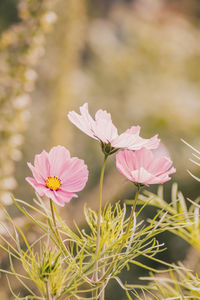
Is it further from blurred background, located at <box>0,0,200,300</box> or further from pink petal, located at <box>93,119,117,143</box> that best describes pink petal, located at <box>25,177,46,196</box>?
blurred background, located at <box>0,0,200,300</box>

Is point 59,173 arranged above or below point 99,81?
below

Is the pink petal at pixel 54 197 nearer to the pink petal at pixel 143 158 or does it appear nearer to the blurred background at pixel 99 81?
the pink petal at pixel 143 158

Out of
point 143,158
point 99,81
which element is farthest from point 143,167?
point 99,81

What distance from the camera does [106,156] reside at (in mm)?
170

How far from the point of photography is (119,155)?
6.9 inches

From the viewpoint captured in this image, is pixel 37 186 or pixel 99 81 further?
pixel 99 81

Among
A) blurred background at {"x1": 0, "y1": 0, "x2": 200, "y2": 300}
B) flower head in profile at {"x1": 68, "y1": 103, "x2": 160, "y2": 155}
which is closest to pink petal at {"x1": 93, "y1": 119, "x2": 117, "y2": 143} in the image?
flower head in profile at {"x1": 68, "y1": 103, "x2": 160, "y2": 155}

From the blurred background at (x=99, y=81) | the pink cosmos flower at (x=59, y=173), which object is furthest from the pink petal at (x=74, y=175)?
the blurred background at (x=99, y=81)

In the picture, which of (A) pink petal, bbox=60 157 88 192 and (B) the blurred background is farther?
(B) the blurred background

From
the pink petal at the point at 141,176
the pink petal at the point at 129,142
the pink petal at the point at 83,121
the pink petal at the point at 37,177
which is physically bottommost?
the pink petal at the point at 141,176

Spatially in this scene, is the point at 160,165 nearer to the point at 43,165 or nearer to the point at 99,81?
the point at 43,165

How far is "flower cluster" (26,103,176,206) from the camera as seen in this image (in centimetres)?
17

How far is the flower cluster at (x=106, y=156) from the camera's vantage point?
0.17 metres

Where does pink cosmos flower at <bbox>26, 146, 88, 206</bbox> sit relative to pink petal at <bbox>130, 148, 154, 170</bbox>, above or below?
above
